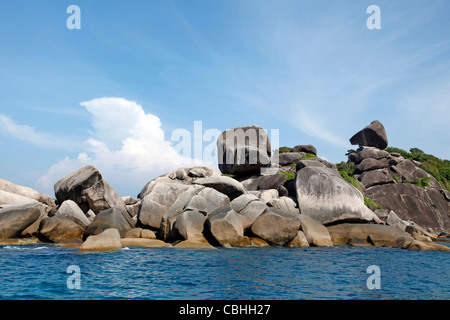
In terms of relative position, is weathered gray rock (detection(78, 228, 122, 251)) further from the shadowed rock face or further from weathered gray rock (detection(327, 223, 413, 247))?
the shadowed rock face

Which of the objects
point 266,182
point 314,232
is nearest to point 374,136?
point 266,182

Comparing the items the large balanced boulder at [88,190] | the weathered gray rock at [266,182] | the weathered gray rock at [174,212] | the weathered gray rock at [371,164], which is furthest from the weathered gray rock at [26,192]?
the weathered gray rock at [371,164]

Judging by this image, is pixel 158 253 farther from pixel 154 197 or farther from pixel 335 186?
pixel 335 186

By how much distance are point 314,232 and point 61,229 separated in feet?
51.4

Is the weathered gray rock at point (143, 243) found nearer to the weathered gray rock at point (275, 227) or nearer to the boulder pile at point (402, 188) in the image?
the weathered gray rock at point (275, 227)

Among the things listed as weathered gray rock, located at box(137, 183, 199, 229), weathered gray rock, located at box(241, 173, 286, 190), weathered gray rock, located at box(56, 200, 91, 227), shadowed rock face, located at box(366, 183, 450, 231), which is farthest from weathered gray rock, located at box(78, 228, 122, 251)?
shadowed rock face, located at box(366, 183, 450, 231)

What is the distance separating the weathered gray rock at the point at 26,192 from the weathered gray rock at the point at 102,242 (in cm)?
1197

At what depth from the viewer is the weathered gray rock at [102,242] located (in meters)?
16.2

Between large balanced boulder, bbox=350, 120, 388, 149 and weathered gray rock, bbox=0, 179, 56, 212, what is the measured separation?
44209mm

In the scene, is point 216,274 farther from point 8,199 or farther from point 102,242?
point 8,199
